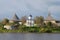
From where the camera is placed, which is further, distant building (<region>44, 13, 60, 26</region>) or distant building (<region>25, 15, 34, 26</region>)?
distant building (<region>44, 13, 60, 26</region>)

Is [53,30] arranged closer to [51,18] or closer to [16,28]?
[16,28]

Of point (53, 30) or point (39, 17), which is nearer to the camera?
point (53, 30)

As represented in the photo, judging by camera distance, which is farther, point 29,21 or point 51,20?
point 51,20

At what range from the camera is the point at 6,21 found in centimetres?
9906

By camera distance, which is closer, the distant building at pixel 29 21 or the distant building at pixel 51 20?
the distant building at pixel 29 21

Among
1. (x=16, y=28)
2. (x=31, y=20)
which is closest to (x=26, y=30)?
(x=16, y=28)

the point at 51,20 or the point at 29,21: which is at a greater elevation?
the point at 51,20

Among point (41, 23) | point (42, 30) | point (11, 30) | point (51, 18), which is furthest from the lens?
point (51, 18)

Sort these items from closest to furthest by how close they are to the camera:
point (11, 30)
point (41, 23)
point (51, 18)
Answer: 1. point (11, 30)
2. point (41, 23)
3. point (51, 18)

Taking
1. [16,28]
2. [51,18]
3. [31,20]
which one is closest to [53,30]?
[16,28]

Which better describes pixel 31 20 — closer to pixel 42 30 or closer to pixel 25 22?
pixel 25 22

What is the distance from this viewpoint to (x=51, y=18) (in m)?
110

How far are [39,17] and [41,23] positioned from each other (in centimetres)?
283

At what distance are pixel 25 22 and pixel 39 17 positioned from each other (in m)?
6.03
